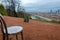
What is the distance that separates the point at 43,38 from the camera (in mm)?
4551

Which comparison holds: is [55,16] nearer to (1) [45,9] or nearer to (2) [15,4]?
(1) [45,9]

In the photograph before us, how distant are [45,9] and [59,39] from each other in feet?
13.7

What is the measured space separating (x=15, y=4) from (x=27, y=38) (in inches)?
336

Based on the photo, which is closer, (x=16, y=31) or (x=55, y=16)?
(x=16, y=31)

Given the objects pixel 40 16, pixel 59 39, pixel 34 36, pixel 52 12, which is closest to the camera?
pixel 59 39

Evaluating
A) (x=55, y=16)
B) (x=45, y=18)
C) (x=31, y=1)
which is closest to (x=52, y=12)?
(x=55, y=16)

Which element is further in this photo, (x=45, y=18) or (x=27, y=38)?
(x=45, y=18)

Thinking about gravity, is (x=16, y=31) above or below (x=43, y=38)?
above

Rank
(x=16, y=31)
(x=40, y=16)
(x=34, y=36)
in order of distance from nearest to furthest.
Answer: (x=16, y=31) < (x=34, y=36) < (x=40, y=16)

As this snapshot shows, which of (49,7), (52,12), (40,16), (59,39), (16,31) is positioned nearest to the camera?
(16,31)

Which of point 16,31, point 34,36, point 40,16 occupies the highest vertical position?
point 16,31

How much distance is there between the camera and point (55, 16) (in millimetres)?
8336

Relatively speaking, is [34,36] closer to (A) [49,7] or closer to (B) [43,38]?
(B) [43,38]

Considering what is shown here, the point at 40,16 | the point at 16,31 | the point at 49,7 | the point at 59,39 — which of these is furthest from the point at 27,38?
the point at 40,16
